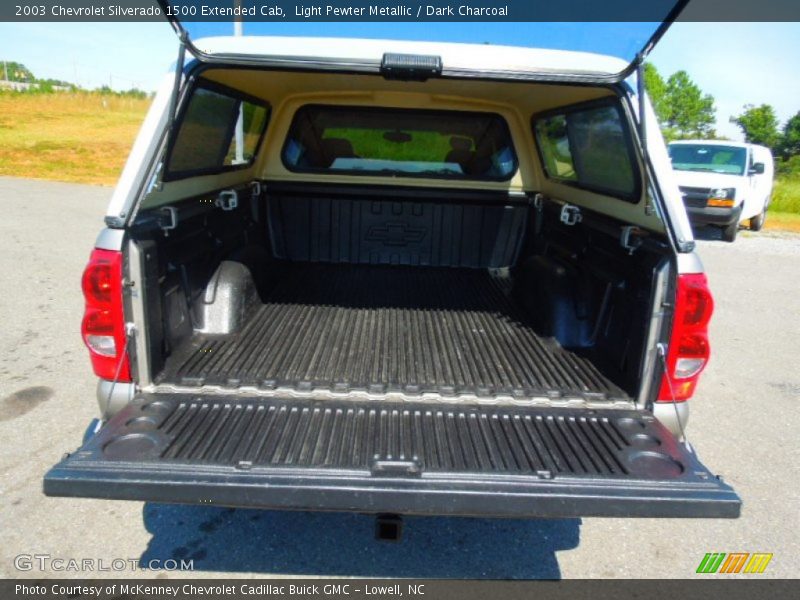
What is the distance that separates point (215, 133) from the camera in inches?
132

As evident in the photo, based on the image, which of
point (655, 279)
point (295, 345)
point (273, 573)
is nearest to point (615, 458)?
point (655, 279)

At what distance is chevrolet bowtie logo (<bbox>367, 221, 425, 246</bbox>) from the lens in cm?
465

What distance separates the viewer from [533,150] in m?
4.43

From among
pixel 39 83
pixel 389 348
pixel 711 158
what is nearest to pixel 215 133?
pixel 389 348

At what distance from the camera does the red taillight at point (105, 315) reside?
2.19m

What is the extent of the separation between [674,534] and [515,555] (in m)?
0.84

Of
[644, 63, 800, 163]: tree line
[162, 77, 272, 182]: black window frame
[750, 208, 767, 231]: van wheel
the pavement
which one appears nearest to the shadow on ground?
the pavement

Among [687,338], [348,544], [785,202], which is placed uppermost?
[687,338]

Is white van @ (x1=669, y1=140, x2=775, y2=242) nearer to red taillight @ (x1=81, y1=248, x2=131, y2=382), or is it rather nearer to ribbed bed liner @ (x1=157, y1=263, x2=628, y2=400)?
ribbed bed liner @ (x1=157, y1=263, x2=628, y2=400)

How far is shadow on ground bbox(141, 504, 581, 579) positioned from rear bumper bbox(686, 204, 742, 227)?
10059 millimetres

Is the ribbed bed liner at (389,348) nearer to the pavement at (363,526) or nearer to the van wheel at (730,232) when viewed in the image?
the pavement at (363,526)

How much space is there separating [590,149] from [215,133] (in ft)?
7.22

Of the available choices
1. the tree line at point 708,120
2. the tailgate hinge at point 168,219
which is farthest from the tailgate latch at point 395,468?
the tree line at point 708,120

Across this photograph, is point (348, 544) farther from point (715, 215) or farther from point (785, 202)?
point (785, 202)
